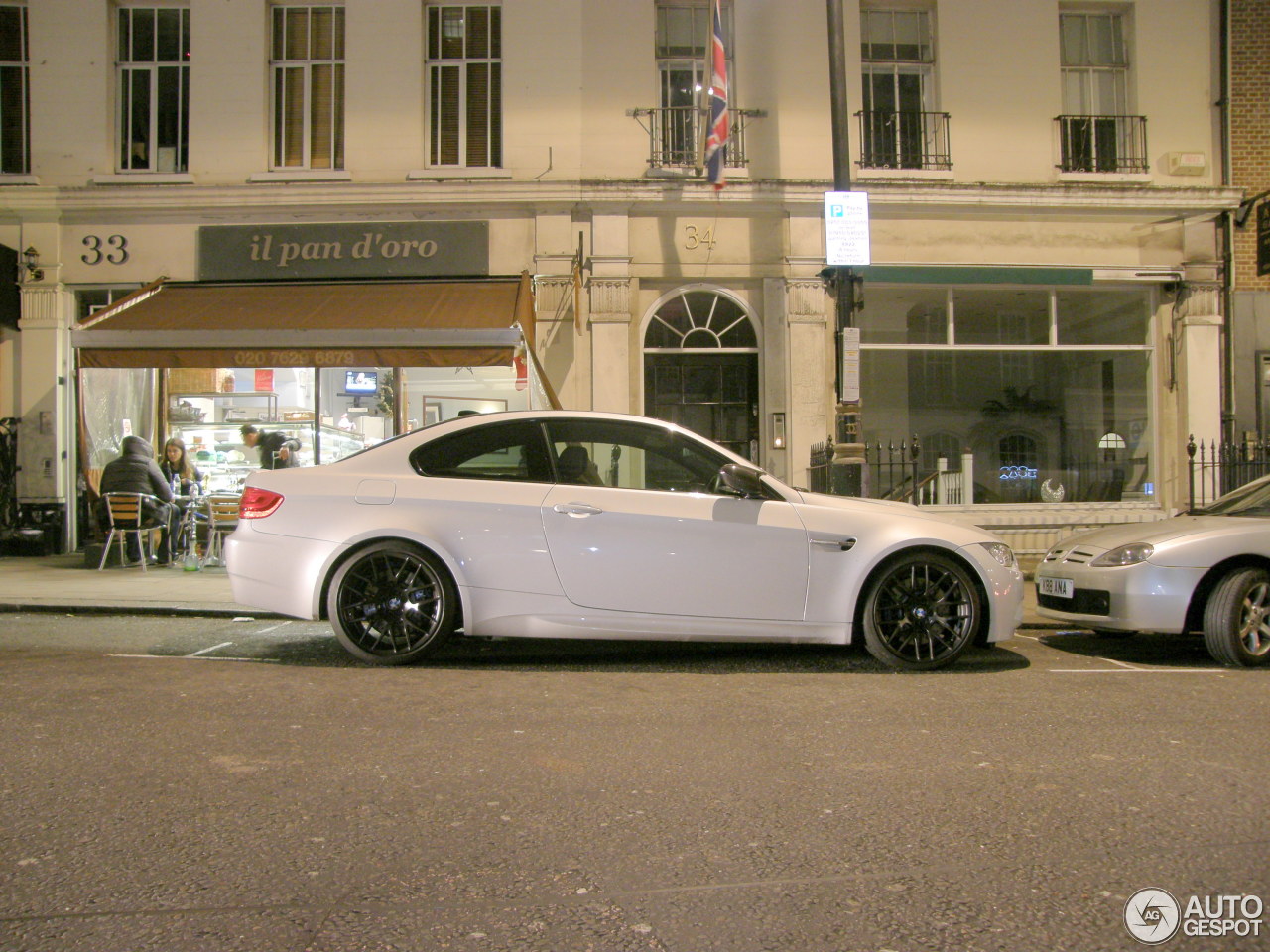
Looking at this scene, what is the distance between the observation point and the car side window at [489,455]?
604 cm

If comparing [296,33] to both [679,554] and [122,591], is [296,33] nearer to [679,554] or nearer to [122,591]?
[122,591]

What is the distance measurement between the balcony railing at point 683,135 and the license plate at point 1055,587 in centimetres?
793

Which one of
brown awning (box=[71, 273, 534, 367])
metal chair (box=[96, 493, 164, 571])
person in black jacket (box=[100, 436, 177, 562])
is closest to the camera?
brown awning (box=[71, 273, 534, 367])

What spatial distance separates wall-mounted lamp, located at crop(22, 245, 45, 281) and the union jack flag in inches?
345

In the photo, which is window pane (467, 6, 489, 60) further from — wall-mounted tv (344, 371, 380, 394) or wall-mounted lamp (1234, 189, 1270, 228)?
wall-mounted lamp (1234, 189, 1270, 228)

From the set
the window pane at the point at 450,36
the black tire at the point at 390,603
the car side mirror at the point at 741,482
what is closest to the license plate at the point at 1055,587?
the car side mirror at the point at 741,482

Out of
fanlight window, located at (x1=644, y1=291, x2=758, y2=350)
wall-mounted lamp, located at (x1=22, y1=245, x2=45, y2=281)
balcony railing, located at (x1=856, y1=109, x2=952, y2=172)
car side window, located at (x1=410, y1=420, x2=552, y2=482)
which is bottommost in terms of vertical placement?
car side window, located at (x1=410, y1=420, x2=552, y2=482)

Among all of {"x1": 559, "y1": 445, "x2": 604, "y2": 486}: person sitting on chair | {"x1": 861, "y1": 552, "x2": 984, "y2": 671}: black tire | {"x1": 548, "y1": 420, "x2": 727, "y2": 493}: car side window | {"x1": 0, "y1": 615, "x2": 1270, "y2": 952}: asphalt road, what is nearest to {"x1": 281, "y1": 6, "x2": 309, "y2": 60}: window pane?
{"x1": 548, "y1": 420, "x2": 727, "y2": 493}: car side window

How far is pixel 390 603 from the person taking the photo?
5.85m

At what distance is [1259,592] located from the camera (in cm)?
620

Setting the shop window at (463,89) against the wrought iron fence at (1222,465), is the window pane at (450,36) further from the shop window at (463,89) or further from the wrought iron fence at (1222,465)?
the wrought iron fence at (1222,465)

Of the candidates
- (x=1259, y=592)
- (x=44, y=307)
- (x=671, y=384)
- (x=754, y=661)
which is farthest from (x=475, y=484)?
(x=44, y=307)

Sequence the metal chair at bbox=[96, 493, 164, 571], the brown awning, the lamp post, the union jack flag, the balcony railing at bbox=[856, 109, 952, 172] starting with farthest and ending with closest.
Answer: the balcony railing at bbox=[856, 109, 952, 172] → the union jack flag → the metal chair at bbox=[96, 493, 164, 571] → the brown awning → the lamp post

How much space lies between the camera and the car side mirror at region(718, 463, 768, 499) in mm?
5754
